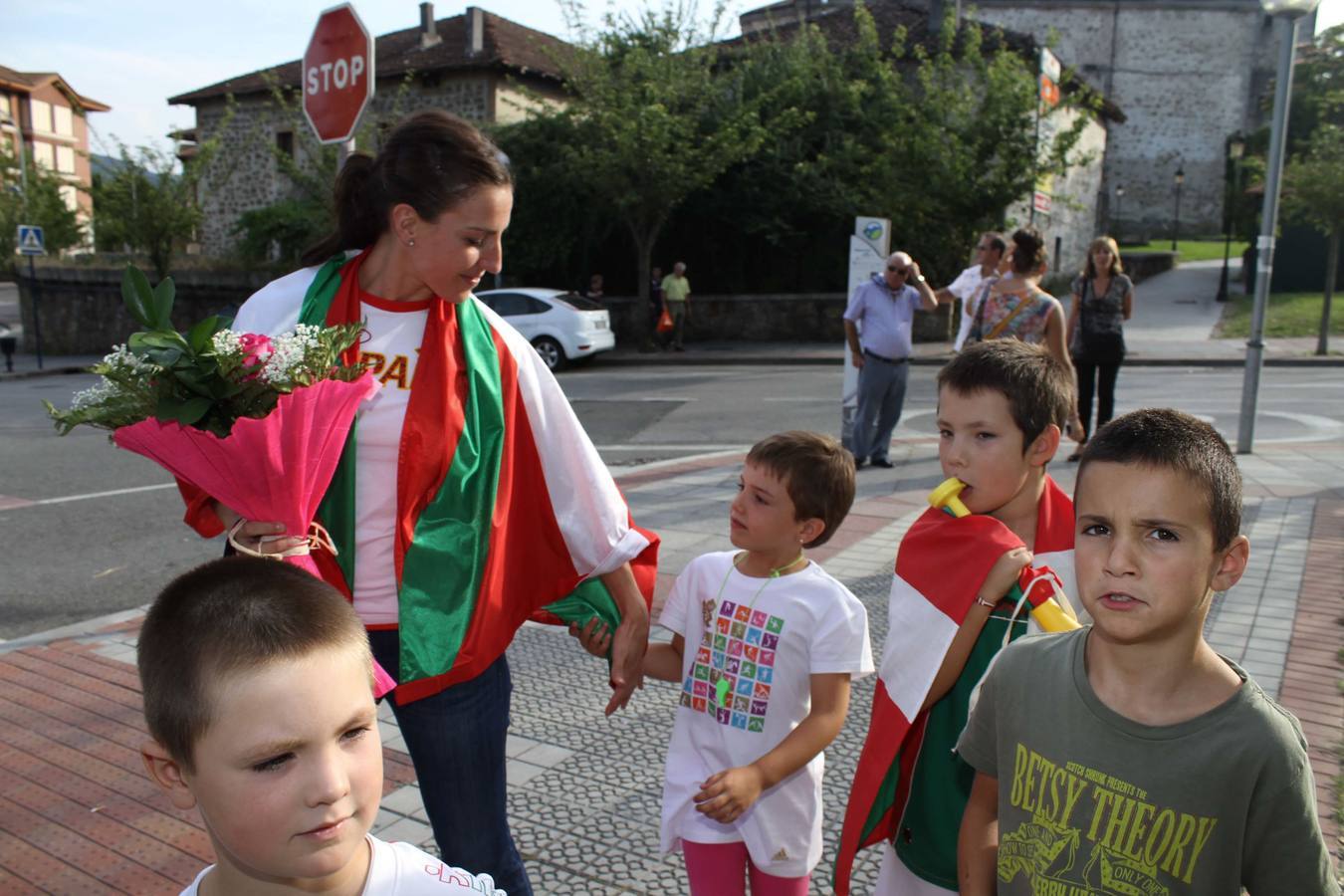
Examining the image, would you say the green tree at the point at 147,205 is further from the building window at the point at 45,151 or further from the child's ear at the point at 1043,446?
the building window at the point at 45,151


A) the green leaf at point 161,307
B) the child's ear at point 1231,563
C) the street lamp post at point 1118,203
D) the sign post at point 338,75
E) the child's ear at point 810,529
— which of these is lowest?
the child's ear at point 810,529

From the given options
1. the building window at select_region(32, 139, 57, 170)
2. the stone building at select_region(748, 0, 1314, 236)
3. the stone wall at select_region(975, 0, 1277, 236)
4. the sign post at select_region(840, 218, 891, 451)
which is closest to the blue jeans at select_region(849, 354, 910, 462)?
the sign post at select_region(840, 218, 891, 451)

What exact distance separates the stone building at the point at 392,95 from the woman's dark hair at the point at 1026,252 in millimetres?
18201

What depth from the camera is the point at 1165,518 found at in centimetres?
154

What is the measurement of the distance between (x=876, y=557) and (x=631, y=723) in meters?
2.58

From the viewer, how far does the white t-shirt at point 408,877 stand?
4.98ft

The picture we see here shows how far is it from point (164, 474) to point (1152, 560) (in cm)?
1009

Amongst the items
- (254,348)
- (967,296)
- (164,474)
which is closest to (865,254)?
(967,296)

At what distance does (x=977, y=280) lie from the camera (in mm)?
9031

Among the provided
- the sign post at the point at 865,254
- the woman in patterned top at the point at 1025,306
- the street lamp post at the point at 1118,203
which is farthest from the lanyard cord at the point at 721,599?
the street lamp post at the point at 1118,203

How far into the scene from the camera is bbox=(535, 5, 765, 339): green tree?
21781 mm

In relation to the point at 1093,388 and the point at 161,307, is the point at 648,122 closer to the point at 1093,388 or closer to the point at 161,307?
the point at 1093,388

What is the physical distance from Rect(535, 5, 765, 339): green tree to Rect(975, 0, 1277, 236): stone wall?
32203mm

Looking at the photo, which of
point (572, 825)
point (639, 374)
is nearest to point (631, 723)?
point (572, 825)
